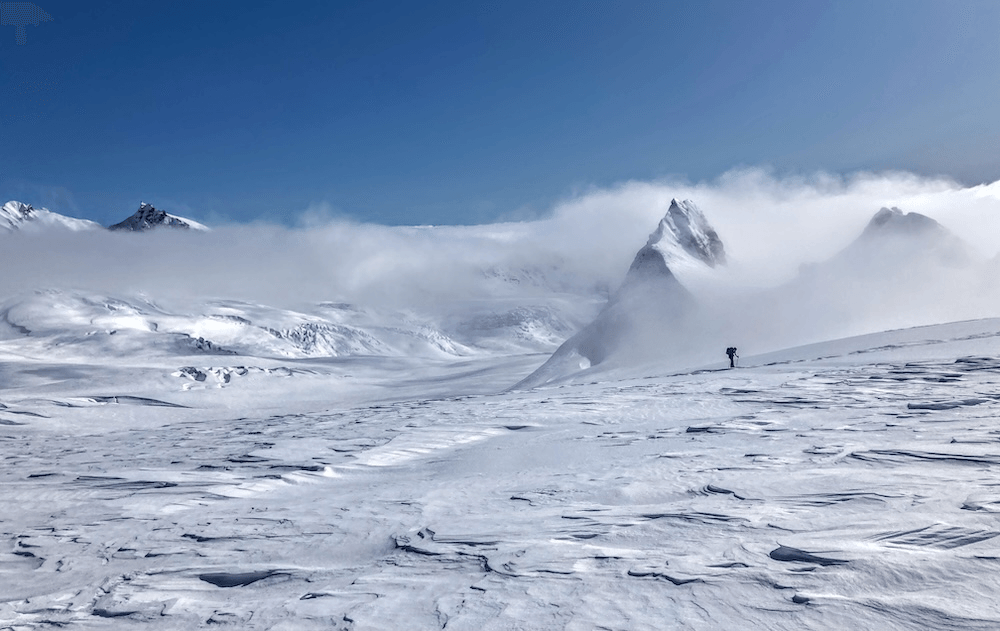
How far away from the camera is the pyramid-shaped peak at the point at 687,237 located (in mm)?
52000

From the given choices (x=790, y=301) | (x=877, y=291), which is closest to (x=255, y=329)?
(x=790, y=301)

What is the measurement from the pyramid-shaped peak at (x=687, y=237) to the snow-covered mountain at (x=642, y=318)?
136 mm

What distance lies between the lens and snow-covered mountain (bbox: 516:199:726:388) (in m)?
39.8

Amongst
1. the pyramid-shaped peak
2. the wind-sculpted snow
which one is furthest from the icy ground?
the wind-sculpted snow

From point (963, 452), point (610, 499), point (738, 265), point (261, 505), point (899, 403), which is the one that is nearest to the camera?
point (610, 499)

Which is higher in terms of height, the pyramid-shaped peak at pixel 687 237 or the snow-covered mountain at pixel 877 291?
the pyramid-shaped peak at pixel 687 237

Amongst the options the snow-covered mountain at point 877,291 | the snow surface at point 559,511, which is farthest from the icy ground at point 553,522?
the snow-covered mountain at point 877,291

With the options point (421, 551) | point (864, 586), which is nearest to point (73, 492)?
point (421, 551)

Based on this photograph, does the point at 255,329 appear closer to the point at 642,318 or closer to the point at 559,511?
the point at 642,318

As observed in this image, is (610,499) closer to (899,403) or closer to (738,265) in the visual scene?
(899,403)

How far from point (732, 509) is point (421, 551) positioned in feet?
9.04

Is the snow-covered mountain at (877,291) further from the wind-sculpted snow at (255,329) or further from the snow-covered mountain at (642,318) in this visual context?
the wind-sculpted snow at (255,329)

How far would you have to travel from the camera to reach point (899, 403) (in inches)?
422

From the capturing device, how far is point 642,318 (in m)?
43.0
